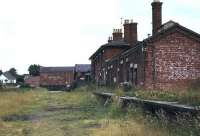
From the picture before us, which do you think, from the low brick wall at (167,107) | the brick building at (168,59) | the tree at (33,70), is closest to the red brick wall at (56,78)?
the tree at (33,70)

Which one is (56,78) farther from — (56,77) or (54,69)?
(54,69)

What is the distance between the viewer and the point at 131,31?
48.9 metres

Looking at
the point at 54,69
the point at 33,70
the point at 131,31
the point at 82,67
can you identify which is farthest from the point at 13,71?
the point at 131,31

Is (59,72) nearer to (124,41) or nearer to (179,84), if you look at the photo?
(124,41)

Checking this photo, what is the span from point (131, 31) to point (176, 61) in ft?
57.8

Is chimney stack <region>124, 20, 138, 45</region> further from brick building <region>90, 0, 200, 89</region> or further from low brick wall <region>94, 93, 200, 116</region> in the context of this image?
low brick wall <region>94, 93, 200, 116</region>

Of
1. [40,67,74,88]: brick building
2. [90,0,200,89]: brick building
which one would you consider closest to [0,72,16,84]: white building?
[40,67,74,88]: brick building

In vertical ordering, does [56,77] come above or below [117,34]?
below

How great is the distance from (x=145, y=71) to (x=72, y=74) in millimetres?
88880

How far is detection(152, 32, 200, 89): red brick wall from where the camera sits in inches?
1236

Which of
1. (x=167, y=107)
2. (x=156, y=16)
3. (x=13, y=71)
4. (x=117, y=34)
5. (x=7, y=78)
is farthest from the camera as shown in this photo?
(x=13, y=71)

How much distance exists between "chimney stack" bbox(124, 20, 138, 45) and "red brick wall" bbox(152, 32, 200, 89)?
16380 millimetres

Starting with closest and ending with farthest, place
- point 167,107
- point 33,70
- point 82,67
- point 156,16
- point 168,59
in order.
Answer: point 167,107, point 168,59, point 156,16, point 82,67, point 33,70

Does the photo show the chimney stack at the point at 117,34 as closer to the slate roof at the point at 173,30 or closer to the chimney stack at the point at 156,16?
the chimney stack at the point at 156,16
